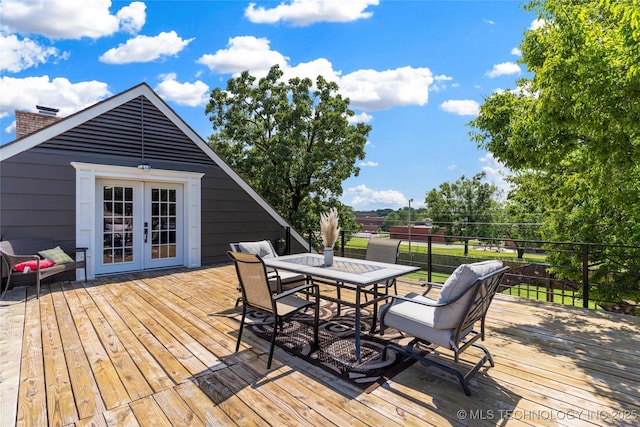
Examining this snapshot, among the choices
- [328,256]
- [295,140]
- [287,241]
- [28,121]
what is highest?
[295,140]

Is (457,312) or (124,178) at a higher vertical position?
(124,178)

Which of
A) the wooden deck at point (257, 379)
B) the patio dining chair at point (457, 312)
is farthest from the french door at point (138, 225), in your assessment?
the patio dining chair at point (457, 312)

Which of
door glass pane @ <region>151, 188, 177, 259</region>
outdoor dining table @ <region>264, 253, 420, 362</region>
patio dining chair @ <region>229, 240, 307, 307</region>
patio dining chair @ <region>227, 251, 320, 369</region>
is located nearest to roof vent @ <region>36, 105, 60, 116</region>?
door glass pane @ <region>151, 188, 177, 259</region>

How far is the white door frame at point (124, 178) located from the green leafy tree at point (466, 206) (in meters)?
23.2

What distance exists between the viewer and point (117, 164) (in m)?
6.32

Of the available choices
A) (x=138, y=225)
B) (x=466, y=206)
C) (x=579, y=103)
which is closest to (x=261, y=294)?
(x=579, y=103)

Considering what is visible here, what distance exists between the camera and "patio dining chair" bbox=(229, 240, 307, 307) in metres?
3.86

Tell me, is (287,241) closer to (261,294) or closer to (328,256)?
(328,256)

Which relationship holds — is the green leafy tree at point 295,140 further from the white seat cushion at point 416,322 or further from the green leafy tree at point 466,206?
the green leafy tree at point 466,206

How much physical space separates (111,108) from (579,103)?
24.2 feet

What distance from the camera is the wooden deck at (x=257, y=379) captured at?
2006 mm

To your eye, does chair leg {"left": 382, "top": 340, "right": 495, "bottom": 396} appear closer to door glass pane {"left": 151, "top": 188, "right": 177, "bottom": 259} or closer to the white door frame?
the white door frame

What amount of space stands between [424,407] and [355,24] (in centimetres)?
805

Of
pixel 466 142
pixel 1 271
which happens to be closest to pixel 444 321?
pixel 466 142
